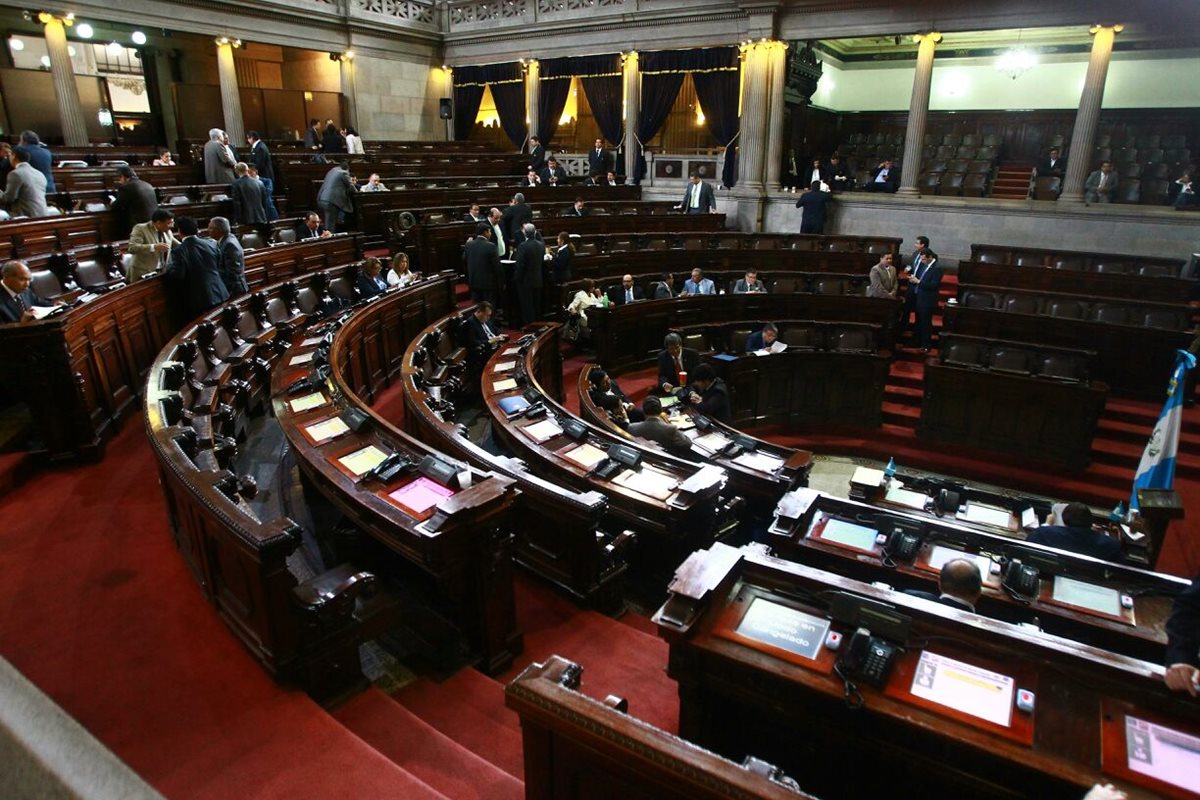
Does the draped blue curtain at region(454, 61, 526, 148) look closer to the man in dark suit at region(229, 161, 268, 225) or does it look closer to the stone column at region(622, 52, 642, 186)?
the stone column at region(622, 52, 642, 186)

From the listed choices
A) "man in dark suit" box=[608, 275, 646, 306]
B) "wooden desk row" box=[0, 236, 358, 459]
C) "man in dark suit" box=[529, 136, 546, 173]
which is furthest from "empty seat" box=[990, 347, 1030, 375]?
"man in dark suit" box=[529, 136, 546, 173]

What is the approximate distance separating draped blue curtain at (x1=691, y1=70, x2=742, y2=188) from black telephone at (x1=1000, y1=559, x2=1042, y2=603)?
11736mm

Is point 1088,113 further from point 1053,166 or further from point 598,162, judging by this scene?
point 598,162

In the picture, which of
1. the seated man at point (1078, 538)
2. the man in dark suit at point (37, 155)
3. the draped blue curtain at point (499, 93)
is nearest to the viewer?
the seated man at point (1078, 538)

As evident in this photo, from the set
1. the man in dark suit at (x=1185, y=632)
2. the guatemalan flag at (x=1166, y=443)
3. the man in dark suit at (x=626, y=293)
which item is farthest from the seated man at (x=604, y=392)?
the man in dark suit at (x=1185, y=632)

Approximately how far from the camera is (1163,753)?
6.22 ft

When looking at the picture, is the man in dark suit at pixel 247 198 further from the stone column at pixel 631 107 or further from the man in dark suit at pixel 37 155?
the stone column at pixel 631 107

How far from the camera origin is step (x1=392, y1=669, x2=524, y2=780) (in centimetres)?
260

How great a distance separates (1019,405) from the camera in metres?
7.43

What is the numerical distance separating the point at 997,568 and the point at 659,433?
8.15 feet

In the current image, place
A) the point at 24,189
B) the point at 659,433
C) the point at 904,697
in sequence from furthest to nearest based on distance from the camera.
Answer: the point at 24,189 < the point at 659,433 < the point at 904,697

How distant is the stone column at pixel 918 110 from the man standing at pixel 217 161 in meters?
10.9

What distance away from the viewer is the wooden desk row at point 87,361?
4.05 meters

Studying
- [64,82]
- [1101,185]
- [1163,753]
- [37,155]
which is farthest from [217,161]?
[1101,185]
